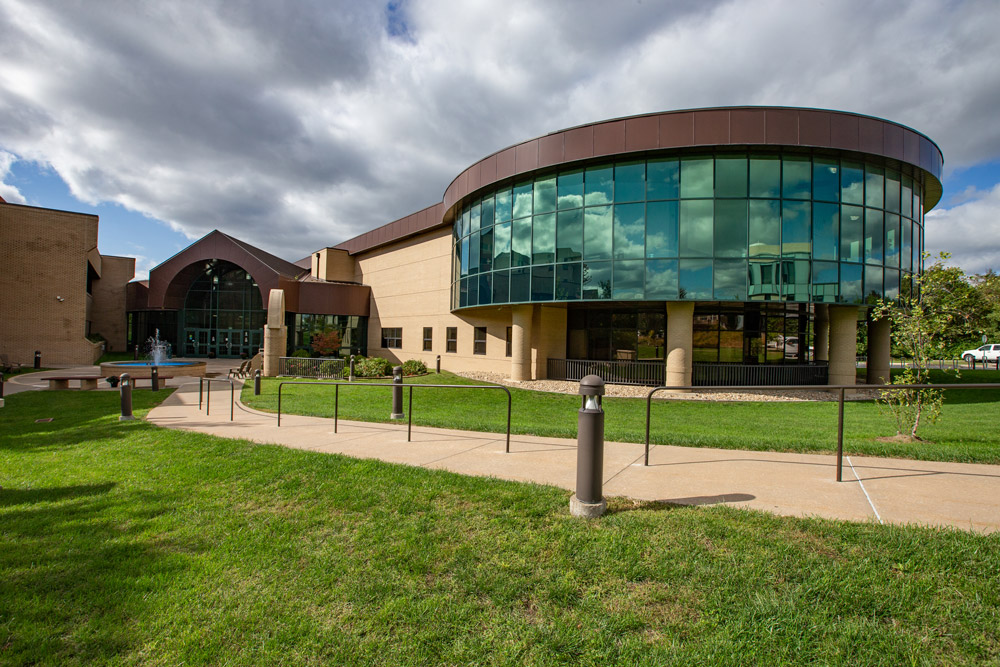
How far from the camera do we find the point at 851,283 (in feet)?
57.7

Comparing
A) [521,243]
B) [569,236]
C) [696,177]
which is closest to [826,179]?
[696,177]

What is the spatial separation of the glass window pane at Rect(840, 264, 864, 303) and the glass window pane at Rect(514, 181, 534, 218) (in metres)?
12.0

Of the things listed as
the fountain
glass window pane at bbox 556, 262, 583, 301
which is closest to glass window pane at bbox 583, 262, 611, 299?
glass window pane at bbox 556, 262, 583, 301

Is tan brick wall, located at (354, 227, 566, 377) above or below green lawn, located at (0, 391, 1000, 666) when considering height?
above

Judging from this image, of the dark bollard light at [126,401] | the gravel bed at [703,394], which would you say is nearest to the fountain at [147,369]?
the dark bollard light at [126,401]

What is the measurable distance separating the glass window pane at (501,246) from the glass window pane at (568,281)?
9.08 feet

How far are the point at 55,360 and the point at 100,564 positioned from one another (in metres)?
37.8

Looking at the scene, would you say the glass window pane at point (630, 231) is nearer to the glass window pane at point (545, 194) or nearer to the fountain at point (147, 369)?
the glass window pane at point (545, 194)

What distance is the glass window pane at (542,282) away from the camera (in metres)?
19.3

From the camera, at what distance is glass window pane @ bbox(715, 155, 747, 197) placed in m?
17.0

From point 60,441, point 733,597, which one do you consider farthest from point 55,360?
point 733,597

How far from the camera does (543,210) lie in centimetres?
1975

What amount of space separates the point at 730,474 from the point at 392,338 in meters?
29.8

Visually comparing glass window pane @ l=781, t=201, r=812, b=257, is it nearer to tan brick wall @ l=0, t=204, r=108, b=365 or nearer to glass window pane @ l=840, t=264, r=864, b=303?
glass window pane @ l=840, t=264, r=864, b=303
